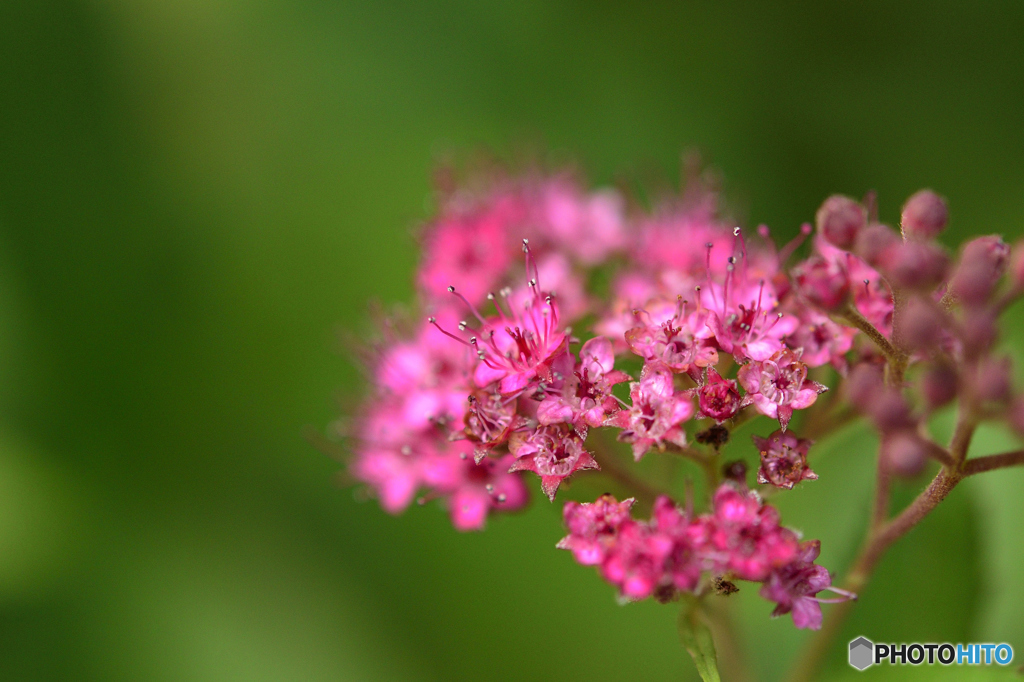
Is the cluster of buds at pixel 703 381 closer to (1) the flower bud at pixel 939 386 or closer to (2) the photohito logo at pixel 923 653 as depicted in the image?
(1) the flower bud at pixel 939 386

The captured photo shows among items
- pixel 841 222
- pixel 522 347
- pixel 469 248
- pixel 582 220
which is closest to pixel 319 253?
pixel 469 248

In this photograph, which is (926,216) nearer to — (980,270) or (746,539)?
(980,270)

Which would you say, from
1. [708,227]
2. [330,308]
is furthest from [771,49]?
[330,308]

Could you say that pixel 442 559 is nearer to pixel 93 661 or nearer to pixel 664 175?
pixel 93 661

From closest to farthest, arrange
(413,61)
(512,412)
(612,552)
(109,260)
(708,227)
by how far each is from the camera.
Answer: (612,552), (512,412), (708,227), (109,260), (413,61)

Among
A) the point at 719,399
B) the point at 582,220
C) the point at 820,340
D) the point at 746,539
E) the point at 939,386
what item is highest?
the point at 582,220

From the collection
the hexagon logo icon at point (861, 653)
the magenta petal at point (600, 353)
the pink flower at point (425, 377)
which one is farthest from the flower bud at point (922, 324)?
the hexagon logo icon at point (861, 653)
